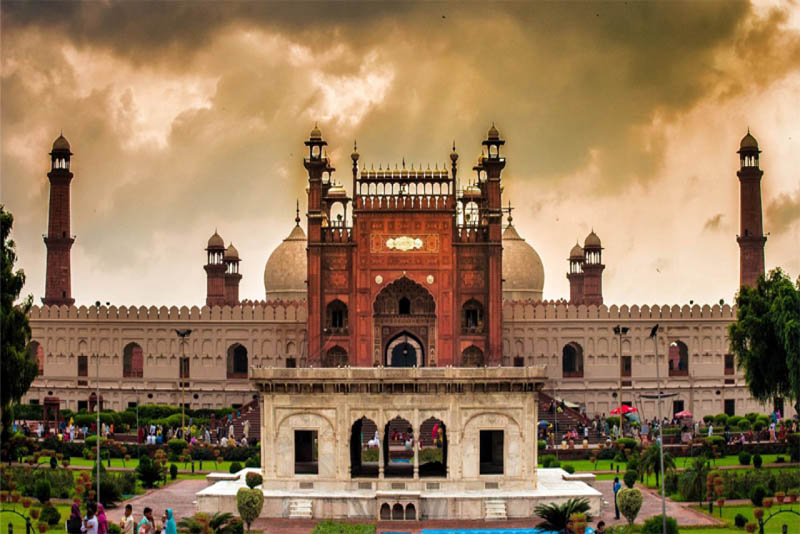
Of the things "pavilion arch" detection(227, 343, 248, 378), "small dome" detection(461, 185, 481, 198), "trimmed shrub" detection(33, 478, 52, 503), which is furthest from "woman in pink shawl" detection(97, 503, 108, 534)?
"pavilion arch" detection(227, 343, 248, 378)

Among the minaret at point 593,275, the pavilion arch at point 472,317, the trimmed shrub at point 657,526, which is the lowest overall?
the trimmed shrub at point 657,526

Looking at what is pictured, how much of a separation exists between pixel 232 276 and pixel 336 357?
15.2 metres

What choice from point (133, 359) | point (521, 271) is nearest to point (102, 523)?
point (521, 271)

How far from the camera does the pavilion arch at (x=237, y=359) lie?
65812mm

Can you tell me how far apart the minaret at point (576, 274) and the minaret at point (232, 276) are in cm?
1823

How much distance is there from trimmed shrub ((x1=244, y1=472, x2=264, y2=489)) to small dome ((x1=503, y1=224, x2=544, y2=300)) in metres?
36.4

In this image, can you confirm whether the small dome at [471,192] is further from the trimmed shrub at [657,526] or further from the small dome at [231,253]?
the trimmed shrub at [657,526]

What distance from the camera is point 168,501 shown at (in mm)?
36188

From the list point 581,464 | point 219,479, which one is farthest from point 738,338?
point 219,479

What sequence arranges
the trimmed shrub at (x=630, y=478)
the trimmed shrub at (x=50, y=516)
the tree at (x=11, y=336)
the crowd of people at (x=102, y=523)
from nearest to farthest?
the crowd of people at (x=102, y=523) < the trimmed shrub at (x=50, y=516) < the trimmed shrub at (x=630, y=478) < the tree at (x=11, y=336)

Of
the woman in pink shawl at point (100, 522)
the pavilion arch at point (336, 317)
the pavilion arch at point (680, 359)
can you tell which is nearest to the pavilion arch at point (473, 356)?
the pavilion arch at point (336, 317)

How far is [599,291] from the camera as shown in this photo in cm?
7062

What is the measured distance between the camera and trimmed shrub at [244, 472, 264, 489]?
34.4 meters

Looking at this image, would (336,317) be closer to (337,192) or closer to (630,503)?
(337,192)
